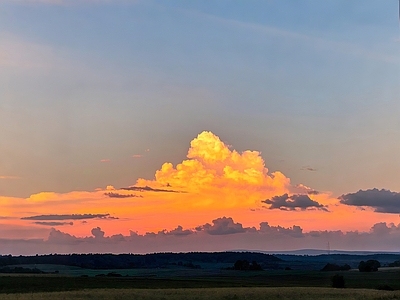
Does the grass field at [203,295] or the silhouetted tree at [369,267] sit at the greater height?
the silhouetted tree at [369,267]

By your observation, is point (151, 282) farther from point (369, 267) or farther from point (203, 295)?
point (369, 267)

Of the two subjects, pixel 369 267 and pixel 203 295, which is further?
pixel 369 267

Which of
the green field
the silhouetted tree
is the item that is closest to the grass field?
the green field

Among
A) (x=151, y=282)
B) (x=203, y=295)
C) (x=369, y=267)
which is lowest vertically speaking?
(x=203, y=295)

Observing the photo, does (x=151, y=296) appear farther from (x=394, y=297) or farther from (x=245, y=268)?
(x=245, y=268)

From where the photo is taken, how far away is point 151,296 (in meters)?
60.2

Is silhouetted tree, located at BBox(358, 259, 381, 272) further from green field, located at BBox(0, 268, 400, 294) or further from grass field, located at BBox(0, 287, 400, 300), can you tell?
grass field, located at BBox(0, 287, 400, 300)

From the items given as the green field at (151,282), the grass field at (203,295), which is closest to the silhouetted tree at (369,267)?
the green field at (151,282)

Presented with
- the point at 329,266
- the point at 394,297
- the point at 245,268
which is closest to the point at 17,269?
the point at 245,268

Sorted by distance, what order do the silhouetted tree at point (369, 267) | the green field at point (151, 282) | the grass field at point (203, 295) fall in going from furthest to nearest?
the silhouetted tree at point (369, 267)
the green field at point (151, 282)
the grass field at point (203, 295)

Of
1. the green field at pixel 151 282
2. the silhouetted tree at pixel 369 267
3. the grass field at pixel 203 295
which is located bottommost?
the grass field at pixel 203 295

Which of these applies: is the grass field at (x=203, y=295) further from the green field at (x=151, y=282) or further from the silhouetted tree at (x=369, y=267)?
the silhouetted tree at (x=369, y=267)

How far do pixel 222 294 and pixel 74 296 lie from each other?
47.2 ft

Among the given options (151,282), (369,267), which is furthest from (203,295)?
(369,267)
